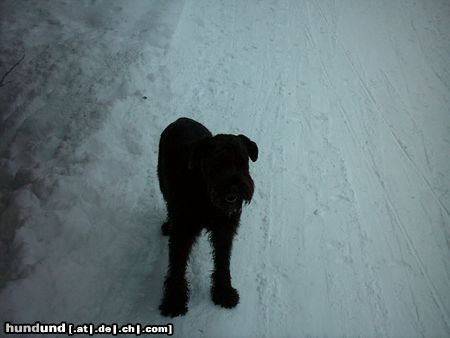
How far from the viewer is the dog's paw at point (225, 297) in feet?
13.8

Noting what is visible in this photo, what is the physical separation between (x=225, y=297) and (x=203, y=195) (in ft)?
4.62

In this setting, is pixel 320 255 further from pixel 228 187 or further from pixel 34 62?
pixel 34 62

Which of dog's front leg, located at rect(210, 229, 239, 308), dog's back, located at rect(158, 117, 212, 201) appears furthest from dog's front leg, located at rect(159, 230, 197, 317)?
dog's back, located at rect(158, 117, 212, 201)

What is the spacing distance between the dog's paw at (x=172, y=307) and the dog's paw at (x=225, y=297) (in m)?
0.43

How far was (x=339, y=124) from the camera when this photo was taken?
23.4 ft

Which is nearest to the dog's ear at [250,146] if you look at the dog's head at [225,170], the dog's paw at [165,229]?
the dog's head at [225,170]

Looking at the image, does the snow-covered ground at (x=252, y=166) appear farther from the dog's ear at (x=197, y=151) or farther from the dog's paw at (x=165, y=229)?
the dog's ear at (x=197, y=151)

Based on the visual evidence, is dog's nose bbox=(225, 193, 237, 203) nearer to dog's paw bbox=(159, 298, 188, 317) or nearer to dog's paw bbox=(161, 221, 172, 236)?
dog's paw bbox=(159, 298, 188, 317)

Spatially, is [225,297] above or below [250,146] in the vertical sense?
below

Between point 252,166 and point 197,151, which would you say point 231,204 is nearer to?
point 197,151

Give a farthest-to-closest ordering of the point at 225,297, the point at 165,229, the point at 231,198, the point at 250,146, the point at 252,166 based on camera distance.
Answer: the point at 252,166
the point at 165,229
the point at 225,297
the point at 250,146
the point at 231,198

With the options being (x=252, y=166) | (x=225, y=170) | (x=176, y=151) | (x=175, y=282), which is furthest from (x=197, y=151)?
(x=252, y=166)

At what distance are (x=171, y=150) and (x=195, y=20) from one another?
631cm

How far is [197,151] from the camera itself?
365 centimetres
